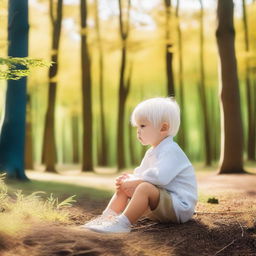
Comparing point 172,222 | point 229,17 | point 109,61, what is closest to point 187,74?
point 109,61

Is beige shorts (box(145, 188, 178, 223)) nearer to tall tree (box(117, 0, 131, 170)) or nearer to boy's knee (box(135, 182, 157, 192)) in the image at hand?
boy's knee (box(135, 182, 157, 192))

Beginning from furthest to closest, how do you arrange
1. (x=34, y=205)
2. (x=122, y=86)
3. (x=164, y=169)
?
(x=122, y=86) < (x=34, y=205) < (x=164, y=169)

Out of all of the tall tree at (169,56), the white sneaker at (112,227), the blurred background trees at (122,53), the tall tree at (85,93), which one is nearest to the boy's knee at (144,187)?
the white sneaker at (112,227)

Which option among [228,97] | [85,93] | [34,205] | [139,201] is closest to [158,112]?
[139,201]

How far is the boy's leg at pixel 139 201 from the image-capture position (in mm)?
4164

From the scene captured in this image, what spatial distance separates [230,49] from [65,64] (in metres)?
10.3

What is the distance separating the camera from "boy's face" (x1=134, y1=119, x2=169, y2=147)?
4.60 metres

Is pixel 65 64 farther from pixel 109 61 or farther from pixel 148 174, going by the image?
pixel 148 174

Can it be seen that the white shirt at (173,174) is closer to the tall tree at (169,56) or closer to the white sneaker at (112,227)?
the white sneaker at (112,227)

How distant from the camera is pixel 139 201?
417 cm

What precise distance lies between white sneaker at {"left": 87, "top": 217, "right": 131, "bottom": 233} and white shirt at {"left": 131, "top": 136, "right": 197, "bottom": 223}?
1.58ft

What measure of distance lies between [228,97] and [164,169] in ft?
24.5

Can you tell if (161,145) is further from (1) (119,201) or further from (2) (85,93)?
(2) (85,93)

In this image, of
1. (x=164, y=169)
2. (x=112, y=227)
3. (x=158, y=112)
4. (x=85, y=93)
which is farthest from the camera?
(x=85, y=93)
